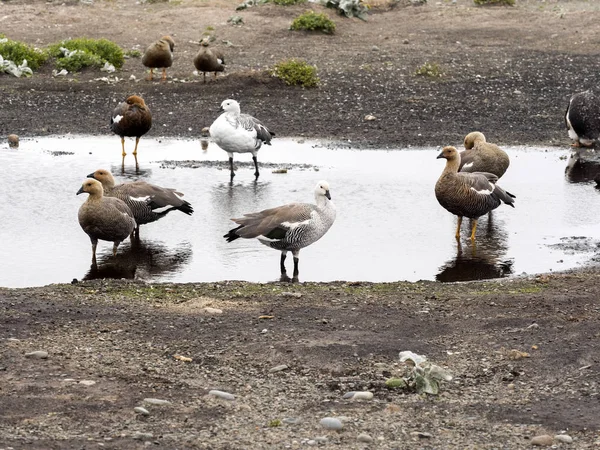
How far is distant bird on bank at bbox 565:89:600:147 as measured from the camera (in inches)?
797

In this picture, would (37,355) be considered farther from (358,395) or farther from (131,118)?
(131,118)

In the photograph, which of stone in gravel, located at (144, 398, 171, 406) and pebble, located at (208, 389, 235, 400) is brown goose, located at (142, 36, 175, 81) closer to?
pebble, located at (208, 389, 235, 400)

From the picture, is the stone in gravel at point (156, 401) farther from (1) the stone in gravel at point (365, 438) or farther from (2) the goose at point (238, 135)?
(2) the goose at point (238, 135)

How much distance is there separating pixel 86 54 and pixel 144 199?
44.1 feet

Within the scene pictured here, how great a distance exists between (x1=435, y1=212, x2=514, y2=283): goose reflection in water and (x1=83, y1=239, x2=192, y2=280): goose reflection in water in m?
3.14

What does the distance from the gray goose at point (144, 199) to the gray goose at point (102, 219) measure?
714mm

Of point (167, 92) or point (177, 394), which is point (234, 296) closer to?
point (177, 394)


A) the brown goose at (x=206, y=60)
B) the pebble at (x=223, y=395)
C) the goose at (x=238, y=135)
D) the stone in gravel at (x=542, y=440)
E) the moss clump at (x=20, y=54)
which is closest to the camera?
the stone in gravel at (x=542, y=440)

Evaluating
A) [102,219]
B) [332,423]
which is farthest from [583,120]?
[332,423]

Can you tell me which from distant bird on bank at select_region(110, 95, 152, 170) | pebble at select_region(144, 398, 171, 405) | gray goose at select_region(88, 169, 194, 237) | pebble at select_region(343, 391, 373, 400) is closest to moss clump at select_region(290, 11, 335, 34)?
distant bird on bank at select_region(110, 95, 152, 170)

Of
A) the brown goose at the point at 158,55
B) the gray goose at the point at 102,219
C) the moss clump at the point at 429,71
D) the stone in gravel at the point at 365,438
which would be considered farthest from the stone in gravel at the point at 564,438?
the moss clump at the point at 429,71

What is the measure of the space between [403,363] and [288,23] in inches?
990

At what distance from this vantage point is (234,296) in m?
11.0

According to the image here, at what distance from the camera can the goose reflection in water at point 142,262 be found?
42.3 ft
